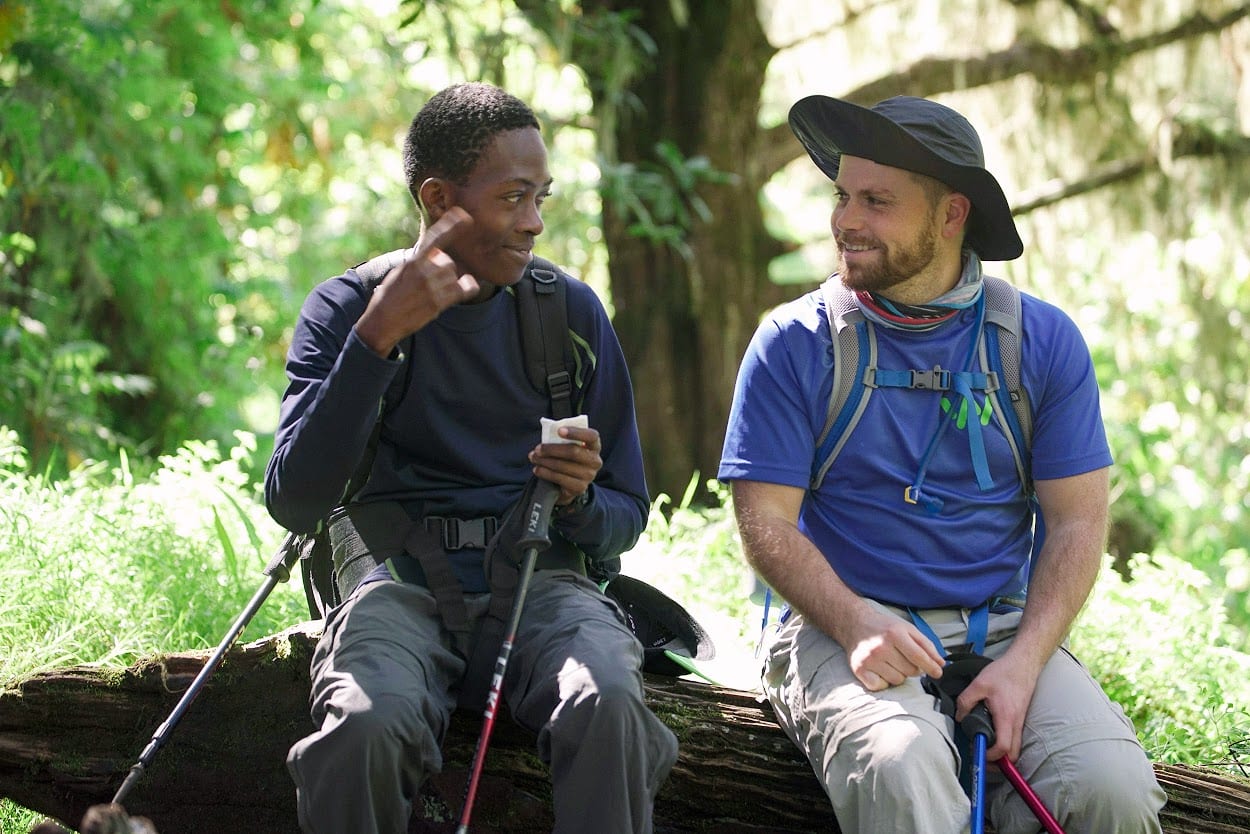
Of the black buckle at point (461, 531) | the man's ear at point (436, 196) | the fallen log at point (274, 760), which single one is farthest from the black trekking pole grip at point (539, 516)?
the man's ear at point (436, 196)

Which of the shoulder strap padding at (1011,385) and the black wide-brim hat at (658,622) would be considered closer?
the shoulder strap padding at (1011,385)

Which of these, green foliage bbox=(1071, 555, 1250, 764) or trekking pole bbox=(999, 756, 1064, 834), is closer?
Result: trekking pole bbox=(999, 756, 1064, 834)

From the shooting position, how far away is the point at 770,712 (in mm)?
3760

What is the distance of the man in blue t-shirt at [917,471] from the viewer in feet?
11.1

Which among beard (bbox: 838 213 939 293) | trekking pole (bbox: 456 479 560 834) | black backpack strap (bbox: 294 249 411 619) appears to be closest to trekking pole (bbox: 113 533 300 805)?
black backpack strap (bbox: 294 249 411 619)

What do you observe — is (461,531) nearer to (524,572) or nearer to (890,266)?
(524,572)

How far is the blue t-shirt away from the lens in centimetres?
356

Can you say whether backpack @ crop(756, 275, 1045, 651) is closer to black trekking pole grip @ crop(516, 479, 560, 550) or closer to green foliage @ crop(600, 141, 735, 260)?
black trekking pole grip @ crop(516, 479, 560, 550)

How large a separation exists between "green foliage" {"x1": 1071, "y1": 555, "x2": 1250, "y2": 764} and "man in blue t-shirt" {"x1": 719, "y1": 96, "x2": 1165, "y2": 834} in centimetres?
139

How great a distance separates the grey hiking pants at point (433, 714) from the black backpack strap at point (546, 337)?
591 millimetres

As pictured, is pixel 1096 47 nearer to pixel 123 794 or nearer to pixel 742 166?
pixel 742 166

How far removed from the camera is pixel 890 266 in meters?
3.63

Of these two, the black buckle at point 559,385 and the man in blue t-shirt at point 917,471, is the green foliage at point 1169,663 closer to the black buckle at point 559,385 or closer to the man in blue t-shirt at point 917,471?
the man in blue t-shirt at point 917,471

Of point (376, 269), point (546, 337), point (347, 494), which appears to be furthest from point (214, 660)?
point (546, 337)
